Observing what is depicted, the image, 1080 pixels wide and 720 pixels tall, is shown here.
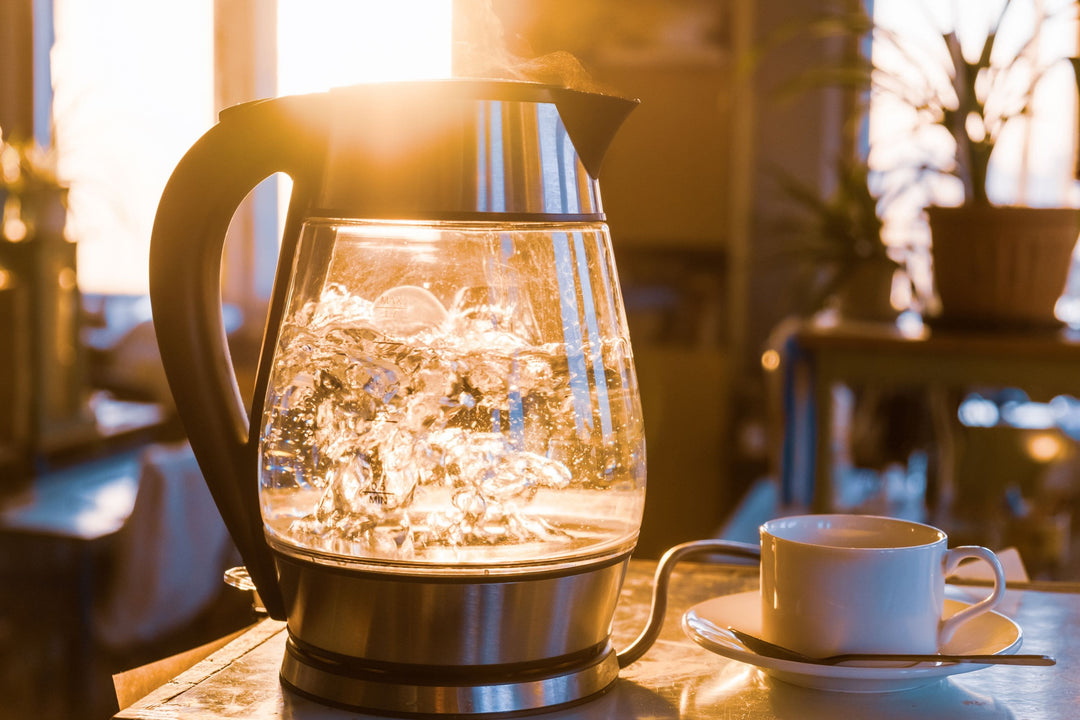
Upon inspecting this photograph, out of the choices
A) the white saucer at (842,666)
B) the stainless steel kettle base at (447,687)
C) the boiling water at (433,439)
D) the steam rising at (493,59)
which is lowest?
the stainless steel kettle base at (447,687)

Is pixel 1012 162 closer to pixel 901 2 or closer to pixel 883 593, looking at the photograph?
pixel 901 2

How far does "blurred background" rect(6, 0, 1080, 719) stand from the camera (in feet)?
6.87

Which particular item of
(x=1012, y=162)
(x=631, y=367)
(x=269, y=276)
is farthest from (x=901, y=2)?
(x=631, y=367)

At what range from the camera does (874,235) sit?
2.52 metres

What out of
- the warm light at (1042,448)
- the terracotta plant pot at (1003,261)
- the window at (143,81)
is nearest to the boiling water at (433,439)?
the terracotta plant pot at (1003,261)

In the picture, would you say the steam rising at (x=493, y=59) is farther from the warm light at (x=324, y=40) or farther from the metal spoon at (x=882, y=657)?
the warm light at (x=324, y=40)

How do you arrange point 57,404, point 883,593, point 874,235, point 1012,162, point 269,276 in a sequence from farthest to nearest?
point 269,276, point 1012,162, point 57,404, point 874,235, point 883,593

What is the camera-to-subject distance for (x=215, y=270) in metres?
0.63

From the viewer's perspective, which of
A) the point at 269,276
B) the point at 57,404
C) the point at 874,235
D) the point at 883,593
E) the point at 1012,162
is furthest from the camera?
the point at 269,276

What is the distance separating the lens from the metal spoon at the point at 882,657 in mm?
558

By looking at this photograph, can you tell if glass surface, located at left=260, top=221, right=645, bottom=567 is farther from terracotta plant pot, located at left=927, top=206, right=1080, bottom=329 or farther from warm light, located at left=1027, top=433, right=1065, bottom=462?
warm light, located at left=1027, top=433, right=1065, bottom=462

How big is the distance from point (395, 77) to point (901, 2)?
13.1 feet

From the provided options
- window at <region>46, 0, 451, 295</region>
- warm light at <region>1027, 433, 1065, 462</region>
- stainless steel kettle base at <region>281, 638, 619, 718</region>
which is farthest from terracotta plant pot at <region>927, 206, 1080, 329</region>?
window at <region>46, 0, 451, 295</region>

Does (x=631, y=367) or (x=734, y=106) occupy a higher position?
(x=734, y=106)
